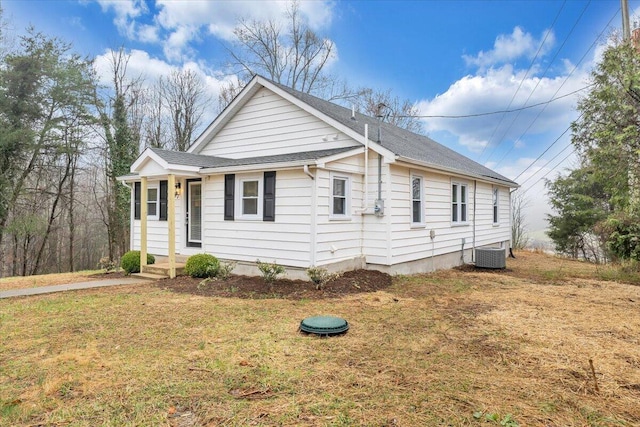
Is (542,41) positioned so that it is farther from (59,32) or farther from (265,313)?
(59,32)

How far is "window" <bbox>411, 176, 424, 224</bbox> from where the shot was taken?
991 centimetres

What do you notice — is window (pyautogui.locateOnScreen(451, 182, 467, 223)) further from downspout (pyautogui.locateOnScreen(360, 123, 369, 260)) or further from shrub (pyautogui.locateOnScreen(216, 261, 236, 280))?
shrub (pyautogui.locateOnScreen(216, 261, 236, 280))

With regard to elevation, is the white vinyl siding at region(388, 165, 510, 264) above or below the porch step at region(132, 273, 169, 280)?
above

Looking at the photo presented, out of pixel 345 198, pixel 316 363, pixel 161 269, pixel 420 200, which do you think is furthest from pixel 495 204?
pixel 316 363

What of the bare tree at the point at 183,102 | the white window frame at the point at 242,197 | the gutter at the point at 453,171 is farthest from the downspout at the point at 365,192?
the bare tree at the point at 183,102

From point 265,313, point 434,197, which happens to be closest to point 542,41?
point 434,197

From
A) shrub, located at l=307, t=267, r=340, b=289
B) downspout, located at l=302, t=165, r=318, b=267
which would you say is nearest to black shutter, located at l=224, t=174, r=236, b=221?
downspout, located at l=302, t=165, r=318, b=267

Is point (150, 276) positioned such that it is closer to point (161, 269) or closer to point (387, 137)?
point (161, 269)

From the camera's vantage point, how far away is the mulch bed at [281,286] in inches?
284

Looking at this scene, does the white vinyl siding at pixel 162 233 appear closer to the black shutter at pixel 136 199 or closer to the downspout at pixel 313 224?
the black shutter at pixel 136 199

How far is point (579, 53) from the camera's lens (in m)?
14.8

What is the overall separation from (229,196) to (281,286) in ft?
10.0

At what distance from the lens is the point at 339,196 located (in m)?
8.62

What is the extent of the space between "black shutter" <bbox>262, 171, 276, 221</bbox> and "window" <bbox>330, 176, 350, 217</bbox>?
1432 millimetres
